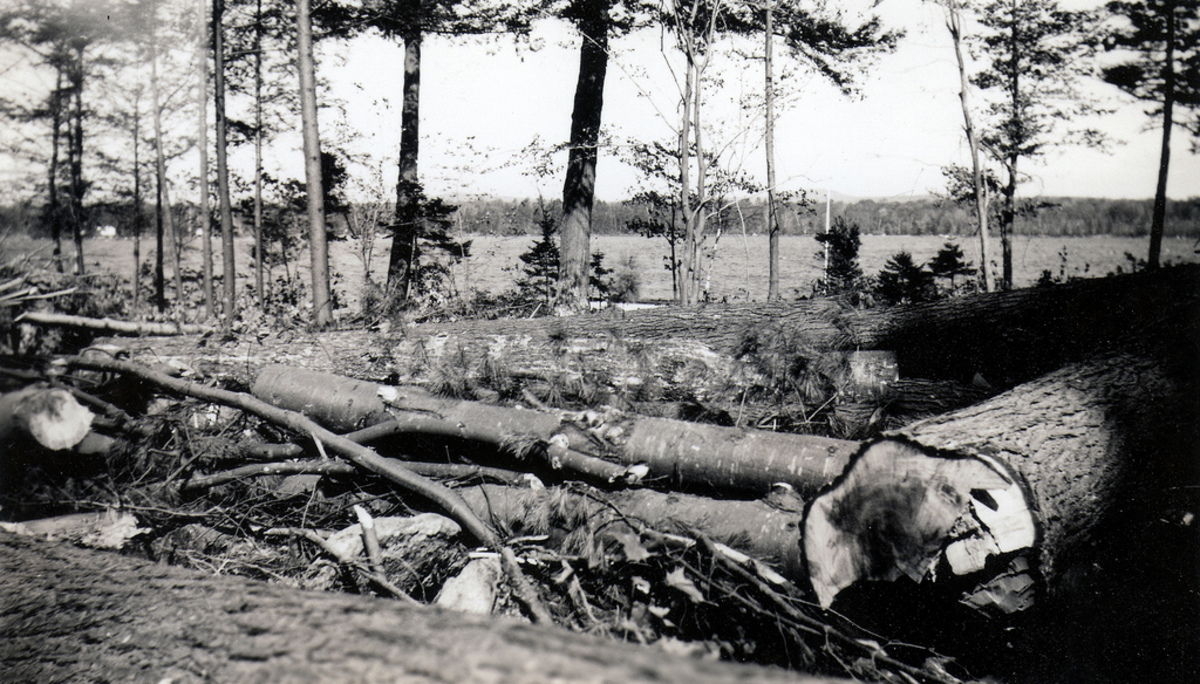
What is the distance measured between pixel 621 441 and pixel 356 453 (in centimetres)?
147

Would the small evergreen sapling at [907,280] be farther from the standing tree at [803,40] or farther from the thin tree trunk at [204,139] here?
the thin tree trunk at [204,139]

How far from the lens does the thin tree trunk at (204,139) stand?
14023 millimetres

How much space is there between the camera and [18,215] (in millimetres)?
5668

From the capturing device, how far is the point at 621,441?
359 cm

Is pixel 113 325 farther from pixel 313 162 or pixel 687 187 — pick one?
pixel 687 187

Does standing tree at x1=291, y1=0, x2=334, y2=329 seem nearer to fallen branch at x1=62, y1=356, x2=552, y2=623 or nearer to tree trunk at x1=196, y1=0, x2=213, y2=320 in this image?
fallen branch at x1=62, y1=356, x2=552, y2=623

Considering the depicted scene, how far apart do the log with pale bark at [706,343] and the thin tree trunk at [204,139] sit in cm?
999

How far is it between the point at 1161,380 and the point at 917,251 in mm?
25546

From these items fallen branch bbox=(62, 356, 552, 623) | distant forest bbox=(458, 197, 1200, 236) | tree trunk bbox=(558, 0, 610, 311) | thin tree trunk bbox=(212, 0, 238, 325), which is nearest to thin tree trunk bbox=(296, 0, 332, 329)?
tree trunk bbox=(558, 0, 610, 311)

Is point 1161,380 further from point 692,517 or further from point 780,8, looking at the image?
point 780,8

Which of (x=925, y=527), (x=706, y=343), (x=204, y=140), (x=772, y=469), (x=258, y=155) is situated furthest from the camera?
(x=258, y=155)

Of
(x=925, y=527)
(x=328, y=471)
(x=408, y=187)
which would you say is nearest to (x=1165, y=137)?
(x=408, y=187)

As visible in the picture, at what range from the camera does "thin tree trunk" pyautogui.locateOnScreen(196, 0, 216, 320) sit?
46.0 feet

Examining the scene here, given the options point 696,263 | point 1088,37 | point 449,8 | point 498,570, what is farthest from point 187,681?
point 1088,37
